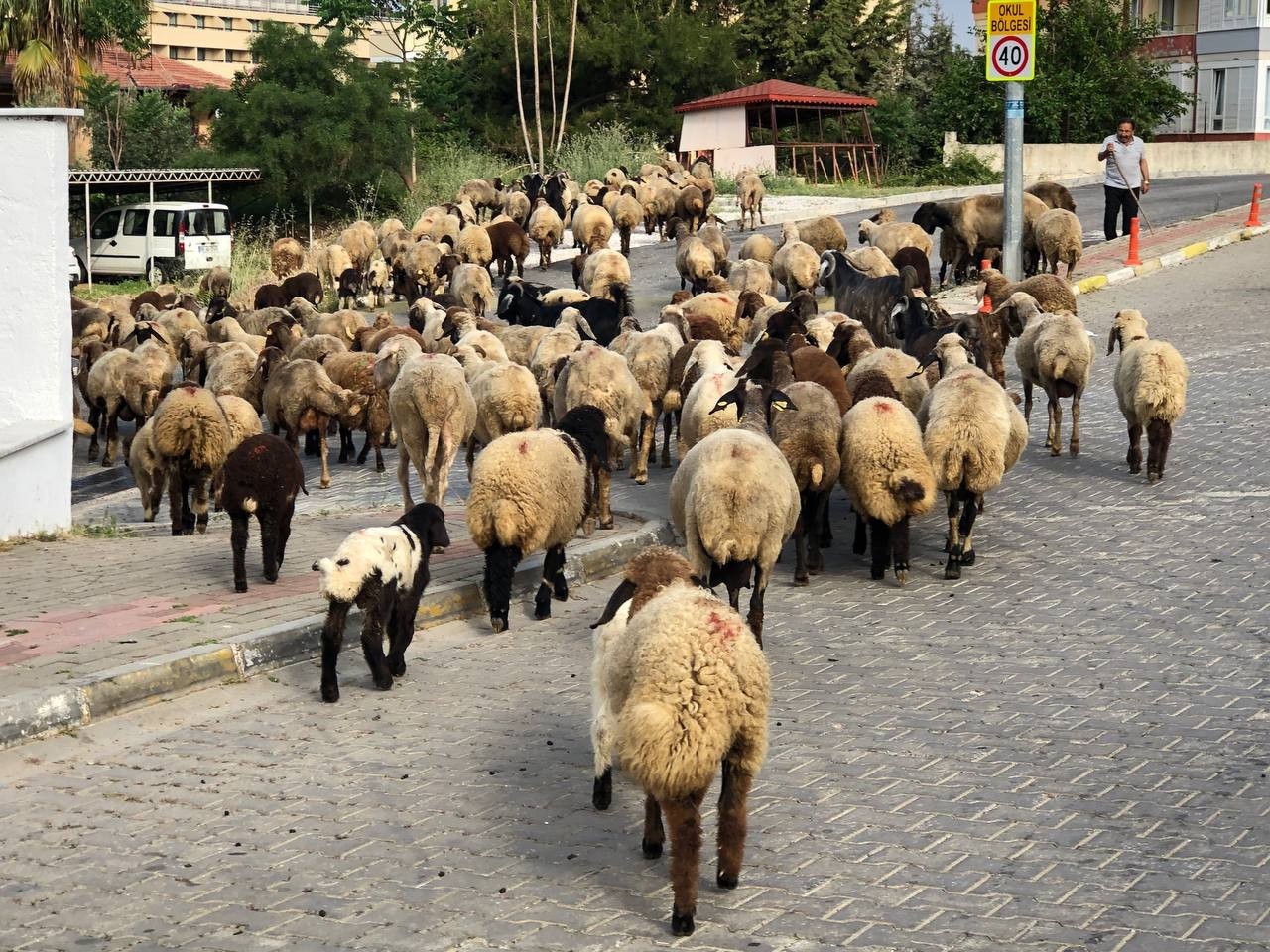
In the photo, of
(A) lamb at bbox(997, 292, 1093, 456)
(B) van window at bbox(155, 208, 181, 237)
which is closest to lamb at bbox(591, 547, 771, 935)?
(A) lamb at bbox(997, 292, 1093, 456)

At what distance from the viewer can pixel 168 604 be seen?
9531 mm

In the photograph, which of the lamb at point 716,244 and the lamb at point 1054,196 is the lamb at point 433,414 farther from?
the lamb at point 1054,196

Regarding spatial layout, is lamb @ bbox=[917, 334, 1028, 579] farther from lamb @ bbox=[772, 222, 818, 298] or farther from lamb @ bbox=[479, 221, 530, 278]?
lamb @ bbox=[479, 221, 530, 278]

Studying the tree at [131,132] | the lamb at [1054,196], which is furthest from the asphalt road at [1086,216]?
the tree at [131,132]

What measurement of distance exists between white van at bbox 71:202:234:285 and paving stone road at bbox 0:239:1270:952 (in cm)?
2444

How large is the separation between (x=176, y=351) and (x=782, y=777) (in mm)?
13976

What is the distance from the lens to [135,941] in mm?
5480

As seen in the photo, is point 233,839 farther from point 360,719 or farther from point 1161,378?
point 1161,378

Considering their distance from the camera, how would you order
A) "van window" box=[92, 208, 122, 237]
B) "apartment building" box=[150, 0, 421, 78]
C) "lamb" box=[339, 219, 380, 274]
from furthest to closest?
"apartment building" box=[150, 0, 421, 78] < "van window" box=[92, 208, 122, 237] < "lamb" box=[339, 219, 380, 274]

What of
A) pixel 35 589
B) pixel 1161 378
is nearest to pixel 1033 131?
pixel 1161 378

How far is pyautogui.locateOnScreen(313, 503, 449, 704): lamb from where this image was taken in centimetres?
810

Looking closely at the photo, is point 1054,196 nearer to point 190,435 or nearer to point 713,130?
point 190,435

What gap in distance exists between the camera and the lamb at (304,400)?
575 inches

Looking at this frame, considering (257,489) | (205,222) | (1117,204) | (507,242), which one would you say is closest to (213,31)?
(205,222)
